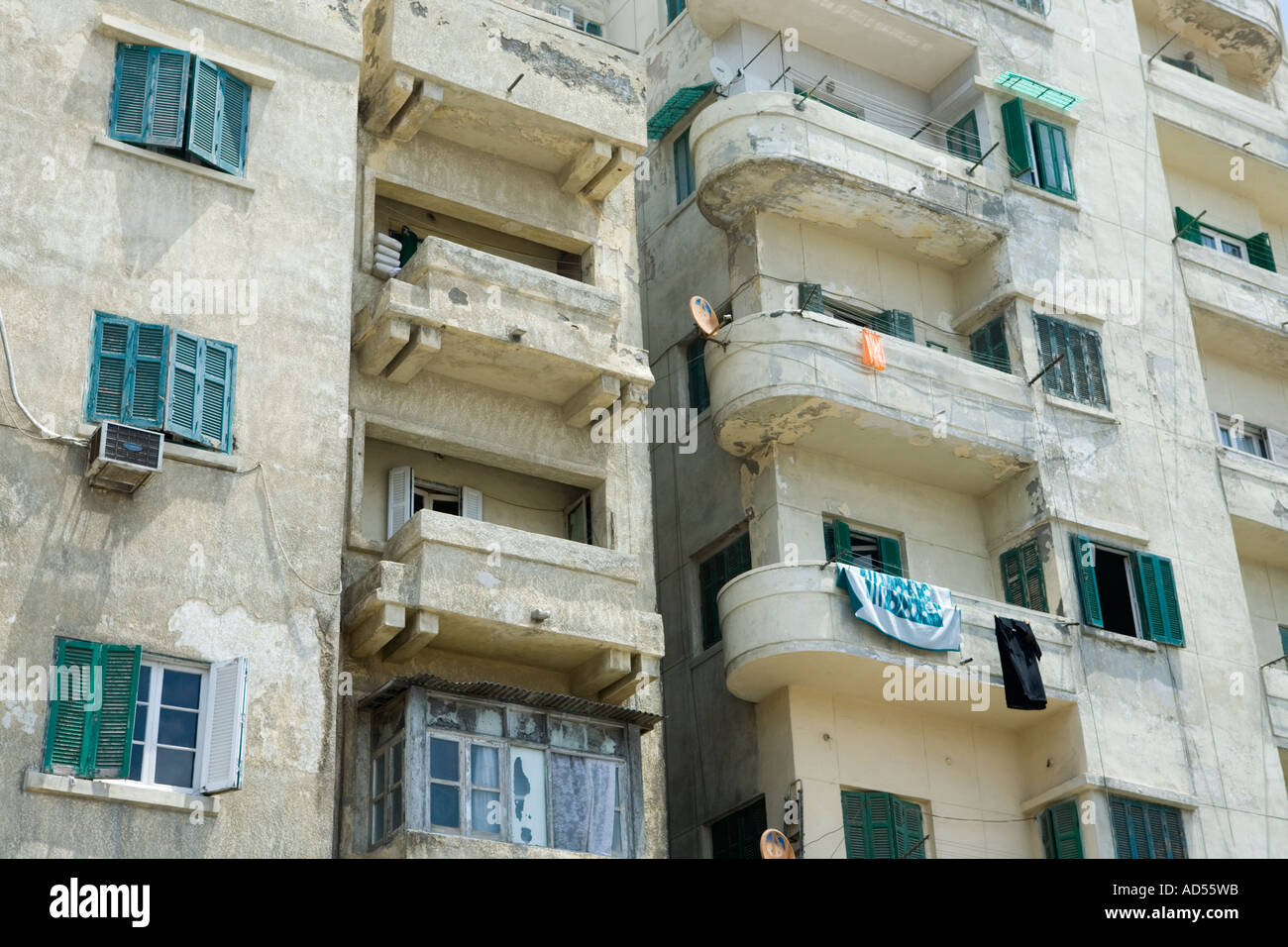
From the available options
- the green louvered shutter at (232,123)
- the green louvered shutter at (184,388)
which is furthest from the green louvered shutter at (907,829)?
the green louvered shutter at (232,123)

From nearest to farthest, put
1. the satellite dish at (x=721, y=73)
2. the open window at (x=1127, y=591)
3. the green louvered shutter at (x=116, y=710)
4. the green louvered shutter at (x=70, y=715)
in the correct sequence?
the green louvered shutter at (x=70, y=715), the green louvered shutter at (x=116, y=710), the open window at (x=1127, y=591), the satellite dish at (x=721, y=73)

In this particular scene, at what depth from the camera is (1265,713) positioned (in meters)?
27.7

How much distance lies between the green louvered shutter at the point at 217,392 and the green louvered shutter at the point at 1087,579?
13502 mm

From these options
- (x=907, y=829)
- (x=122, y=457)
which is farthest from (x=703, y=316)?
(x=122, y=457)

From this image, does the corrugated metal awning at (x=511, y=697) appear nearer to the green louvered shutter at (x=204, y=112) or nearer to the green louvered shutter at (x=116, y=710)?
the green louvered shutter at (x=116, y=710)

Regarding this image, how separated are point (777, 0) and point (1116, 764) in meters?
13.8

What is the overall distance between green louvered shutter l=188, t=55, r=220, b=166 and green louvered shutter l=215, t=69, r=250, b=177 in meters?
0.08

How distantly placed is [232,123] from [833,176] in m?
10.1

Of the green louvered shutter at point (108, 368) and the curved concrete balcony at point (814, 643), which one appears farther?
the curved concrete balcony at point (814, 643)

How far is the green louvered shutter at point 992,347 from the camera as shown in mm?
28672

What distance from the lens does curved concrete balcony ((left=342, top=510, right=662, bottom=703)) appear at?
68.1ft

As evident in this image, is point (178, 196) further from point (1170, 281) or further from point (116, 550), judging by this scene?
point (1170, 281)

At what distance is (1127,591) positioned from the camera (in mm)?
27594

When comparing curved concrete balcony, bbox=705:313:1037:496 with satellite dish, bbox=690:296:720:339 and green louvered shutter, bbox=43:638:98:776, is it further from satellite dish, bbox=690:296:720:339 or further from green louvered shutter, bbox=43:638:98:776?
green louvered shutter, bbox=43:638:98:776
